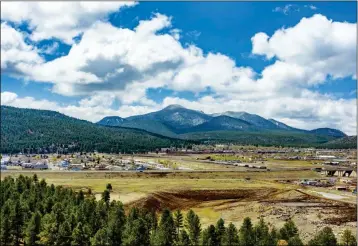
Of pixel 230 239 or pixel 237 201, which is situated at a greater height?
pixel 230 239

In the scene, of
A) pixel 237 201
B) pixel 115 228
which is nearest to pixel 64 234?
pixel 115 228

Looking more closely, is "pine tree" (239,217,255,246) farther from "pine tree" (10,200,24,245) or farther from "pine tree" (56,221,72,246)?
"pine tree" (10,200,24,245)

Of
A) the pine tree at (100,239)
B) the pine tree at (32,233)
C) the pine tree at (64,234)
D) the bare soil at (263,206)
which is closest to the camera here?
the pine tree at (100,239)

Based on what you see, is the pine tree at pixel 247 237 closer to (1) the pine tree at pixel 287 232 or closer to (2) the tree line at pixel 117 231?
(2) the tree line at pixel 117 231

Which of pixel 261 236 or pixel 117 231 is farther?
pixel 117 231

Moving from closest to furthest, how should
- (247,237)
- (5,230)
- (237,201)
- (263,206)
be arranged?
(247,237) < (5,230) < (263,206) < (237,201)

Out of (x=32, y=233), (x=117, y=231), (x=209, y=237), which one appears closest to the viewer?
(x=209, y=237)

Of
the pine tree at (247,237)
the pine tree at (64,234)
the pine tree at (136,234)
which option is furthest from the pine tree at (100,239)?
the pine tree at (247,237)

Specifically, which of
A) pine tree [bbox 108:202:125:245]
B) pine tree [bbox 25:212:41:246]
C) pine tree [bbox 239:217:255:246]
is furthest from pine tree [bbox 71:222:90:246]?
pine tree [bbox 239:217:255:246]

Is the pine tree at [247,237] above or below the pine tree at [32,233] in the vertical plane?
above

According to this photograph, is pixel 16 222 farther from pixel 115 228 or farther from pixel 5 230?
pixel 115 228

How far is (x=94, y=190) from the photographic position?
152 metres

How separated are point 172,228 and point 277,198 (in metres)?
77.3

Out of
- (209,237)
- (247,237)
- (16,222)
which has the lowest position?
(16,222)
